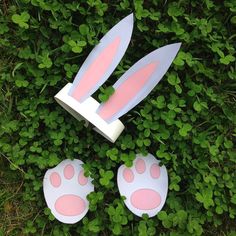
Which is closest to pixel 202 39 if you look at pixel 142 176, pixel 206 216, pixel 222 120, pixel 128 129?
pixel 222 120

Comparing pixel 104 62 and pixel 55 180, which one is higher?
pixel 104 62

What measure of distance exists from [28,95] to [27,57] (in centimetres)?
19

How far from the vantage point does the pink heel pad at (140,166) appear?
2.21 meters

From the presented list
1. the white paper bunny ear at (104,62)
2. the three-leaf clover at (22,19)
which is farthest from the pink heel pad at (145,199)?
the three-leaf clover at (22,19)

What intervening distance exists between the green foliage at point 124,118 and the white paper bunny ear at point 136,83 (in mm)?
86

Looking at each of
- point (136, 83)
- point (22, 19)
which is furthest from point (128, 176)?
point (22, 19)

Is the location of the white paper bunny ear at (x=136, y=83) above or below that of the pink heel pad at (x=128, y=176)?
above

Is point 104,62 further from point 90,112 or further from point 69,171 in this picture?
Answer: point 69,171

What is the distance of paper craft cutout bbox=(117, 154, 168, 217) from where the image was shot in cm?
219

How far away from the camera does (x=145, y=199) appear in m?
2.19

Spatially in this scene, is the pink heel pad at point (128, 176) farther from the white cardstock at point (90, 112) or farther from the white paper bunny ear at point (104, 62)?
the white paper bunny ear at point (104, 62)

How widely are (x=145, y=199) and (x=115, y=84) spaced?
0.57 metres

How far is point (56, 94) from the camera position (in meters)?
2.11

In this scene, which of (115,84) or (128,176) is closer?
(115,84)
